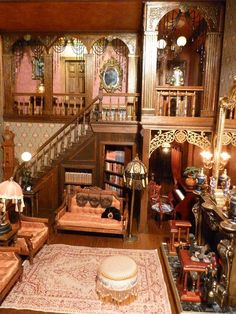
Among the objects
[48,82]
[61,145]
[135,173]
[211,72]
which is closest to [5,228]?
[135,173]

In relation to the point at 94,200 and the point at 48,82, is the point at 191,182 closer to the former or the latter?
the point at 94,200

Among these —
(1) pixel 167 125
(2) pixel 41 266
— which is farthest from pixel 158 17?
(2) pixel 41 266

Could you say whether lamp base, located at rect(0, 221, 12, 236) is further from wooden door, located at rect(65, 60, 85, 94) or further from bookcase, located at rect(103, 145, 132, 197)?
wooden door, located at rect(65, 60, 85, 94)

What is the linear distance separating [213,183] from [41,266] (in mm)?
3610

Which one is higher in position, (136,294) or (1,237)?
(1,237)

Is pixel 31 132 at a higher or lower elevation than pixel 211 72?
lower

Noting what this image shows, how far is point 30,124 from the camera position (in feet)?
31.4

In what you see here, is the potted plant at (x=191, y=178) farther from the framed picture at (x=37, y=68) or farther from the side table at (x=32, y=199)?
the framed picture at (x=37, y=68)

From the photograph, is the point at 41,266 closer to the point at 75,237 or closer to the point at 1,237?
the point at 1,237

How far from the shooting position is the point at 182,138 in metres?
6.59

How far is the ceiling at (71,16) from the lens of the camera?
6.71 metres

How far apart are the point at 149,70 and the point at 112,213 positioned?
3.41 metres

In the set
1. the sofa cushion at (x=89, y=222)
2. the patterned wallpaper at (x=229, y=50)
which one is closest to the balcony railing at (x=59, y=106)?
the patterned wallpaper at (x=229, y=50)

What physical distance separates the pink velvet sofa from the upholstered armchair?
1.78ft
